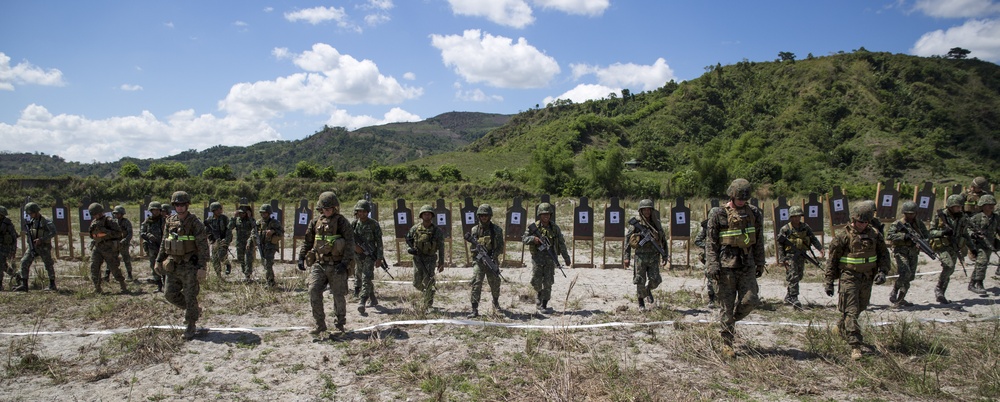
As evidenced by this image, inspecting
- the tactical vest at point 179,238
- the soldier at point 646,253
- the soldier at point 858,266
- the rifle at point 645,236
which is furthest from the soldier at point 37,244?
the soldier at point 858,266

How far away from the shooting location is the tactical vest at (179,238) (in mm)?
7609

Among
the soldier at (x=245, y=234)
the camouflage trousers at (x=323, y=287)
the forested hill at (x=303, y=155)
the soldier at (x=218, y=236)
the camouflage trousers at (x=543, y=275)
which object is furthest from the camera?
the forested hill at (x=303, y=155)

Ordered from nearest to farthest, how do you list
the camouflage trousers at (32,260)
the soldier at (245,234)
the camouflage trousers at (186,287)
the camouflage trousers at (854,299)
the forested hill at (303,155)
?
the camouflage trousers at (854,299) < the camouflage trousers at (186,287) < the camouflage trousers at (32,260) < the soldier at (245,234) < the forested hill at (303,155)

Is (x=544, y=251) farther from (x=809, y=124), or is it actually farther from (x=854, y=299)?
(x=809, y=124)

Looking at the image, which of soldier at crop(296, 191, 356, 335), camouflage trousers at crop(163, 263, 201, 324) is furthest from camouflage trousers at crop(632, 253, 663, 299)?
camouflage trousers at crop(163, 263, 201, 324)

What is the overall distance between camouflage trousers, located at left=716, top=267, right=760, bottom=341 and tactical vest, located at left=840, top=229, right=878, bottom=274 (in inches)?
46.9

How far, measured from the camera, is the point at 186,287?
7723mm

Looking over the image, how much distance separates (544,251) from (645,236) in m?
1.71

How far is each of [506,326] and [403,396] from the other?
2580 millimetres

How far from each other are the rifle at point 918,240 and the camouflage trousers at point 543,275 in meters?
5.92

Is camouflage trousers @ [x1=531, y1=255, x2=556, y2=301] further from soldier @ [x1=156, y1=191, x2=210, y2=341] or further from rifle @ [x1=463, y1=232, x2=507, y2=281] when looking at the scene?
soldier @ [x1=156, y1=191, x2=210, y2=341]

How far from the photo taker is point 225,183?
→ 4119 cm

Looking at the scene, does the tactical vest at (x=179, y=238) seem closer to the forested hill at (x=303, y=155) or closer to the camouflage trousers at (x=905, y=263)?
the camouflage trousers at (x=905, y=263)

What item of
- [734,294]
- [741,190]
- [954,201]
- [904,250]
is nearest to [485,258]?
[734,294]
